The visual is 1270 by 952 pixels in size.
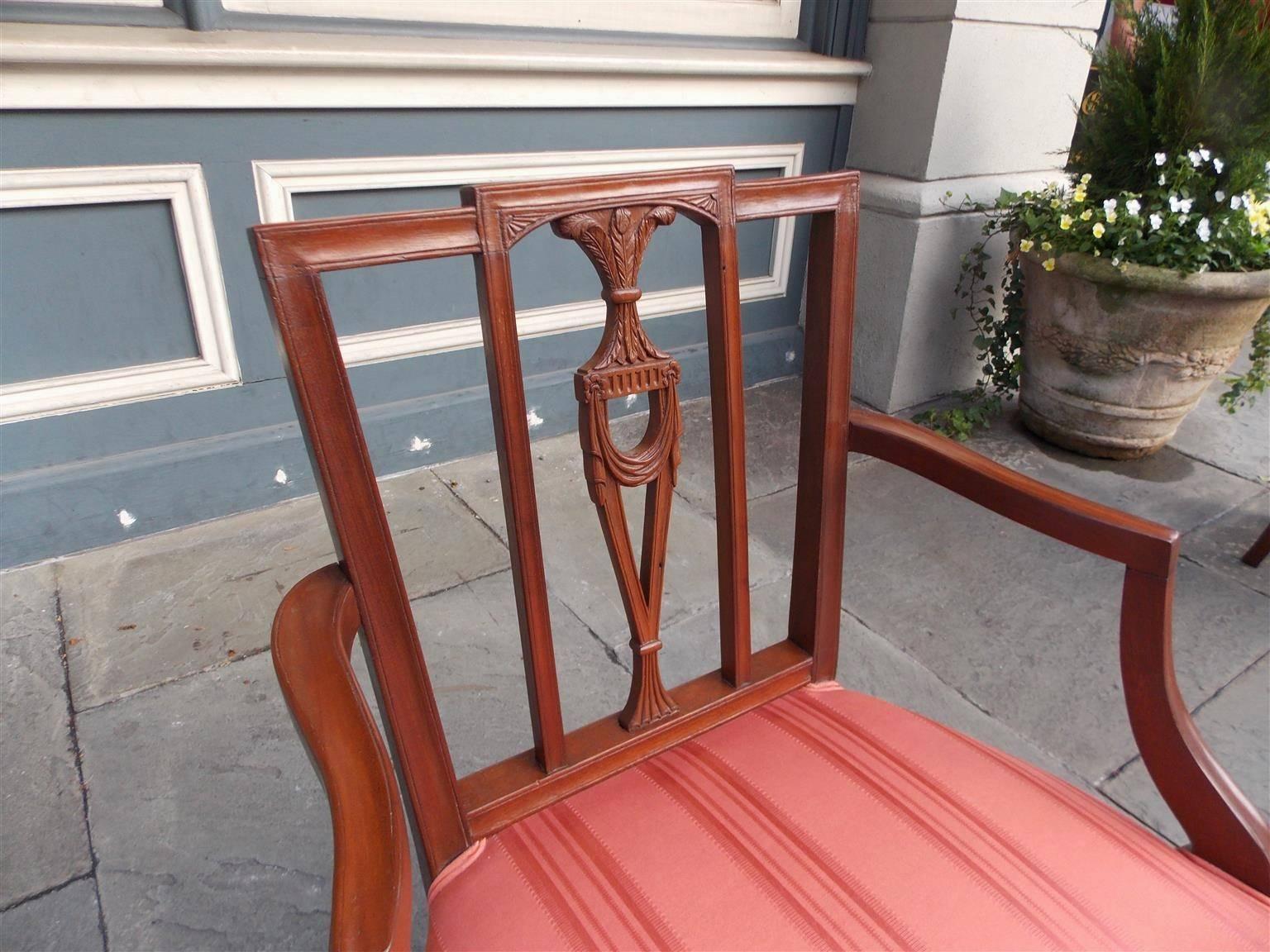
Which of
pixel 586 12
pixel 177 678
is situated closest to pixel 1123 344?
pixel 586 12

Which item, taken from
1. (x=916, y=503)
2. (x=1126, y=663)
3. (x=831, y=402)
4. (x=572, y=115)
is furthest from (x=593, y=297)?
(x=1126, y=663)

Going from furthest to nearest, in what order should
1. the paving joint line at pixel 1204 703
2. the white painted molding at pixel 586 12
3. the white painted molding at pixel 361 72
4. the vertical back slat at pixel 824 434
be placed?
the white painted molding at pixel 586 12 → the white painted molding at pixel 361 72 → the paving joint line at pixel 1204 703 → the vertical back slat at pixel 824 434

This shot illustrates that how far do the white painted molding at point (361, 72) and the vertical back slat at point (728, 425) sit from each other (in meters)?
1.41

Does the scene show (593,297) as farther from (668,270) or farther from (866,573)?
(866,573)

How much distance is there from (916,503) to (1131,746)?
889mm

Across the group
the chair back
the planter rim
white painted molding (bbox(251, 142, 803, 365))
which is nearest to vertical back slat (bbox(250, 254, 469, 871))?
the chair back

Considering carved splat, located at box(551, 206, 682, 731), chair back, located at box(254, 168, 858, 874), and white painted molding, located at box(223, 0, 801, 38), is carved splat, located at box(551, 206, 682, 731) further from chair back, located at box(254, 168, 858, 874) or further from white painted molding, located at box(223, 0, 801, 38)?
white painted molding, located at box(223, 0, 801, 38)

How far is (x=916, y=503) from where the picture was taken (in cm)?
228

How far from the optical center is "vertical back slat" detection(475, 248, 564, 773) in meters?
0.64

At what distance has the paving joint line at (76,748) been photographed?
1163 millimetres

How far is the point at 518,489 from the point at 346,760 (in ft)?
0.81

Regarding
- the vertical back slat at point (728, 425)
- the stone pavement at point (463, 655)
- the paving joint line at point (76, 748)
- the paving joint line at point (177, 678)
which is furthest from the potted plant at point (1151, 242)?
the paving joint line at point (76, 748)

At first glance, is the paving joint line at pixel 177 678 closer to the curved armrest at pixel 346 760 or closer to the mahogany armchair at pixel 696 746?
the mahogany armchair at pixel 696 746

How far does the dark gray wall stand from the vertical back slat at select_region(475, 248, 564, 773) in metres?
1.38
